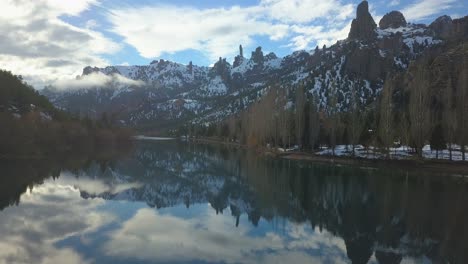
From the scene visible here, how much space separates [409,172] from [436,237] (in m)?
39.6

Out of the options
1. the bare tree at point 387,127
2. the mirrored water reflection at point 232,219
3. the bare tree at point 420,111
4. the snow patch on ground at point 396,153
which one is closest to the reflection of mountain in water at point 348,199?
the mirrored water reflection at point 232,219

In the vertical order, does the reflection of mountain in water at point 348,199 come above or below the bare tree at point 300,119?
below

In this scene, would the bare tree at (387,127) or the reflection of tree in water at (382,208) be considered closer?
the reflection of tree in water at (382,208)

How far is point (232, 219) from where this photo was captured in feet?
93.2

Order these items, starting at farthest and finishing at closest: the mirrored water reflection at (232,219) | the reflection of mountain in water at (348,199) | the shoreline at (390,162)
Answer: the shoreline at (390,162) < the reflection of mountain in water at (348,199) < the mirrored water reflection at (232,219)

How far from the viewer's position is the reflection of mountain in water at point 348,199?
2243 cm

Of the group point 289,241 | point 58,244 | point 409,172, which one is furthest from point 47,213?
point 409,172

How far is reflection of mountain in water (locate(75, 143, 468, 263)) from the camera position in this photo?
22.4m

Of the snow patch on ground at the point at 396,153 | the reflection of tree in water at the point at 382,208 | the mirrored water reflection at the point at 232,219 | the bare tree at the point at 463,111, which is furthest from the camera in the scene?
the snow patch on ground at the point at 396,153

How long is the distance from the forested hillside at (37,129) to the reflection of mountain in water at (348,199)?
83.3 feet

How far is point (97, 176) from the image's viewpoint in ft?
178

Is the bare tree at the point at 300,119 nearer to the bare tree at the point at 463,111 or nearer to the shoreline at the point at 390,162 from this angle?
the shoreline at the point at 390,162

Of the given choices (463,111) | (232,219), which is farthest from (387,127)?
(232,219)

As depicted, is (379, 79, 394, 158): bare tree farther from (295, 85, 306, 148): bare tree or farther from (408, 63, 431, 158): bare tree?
(295, 85, 306, 148): bare tree
